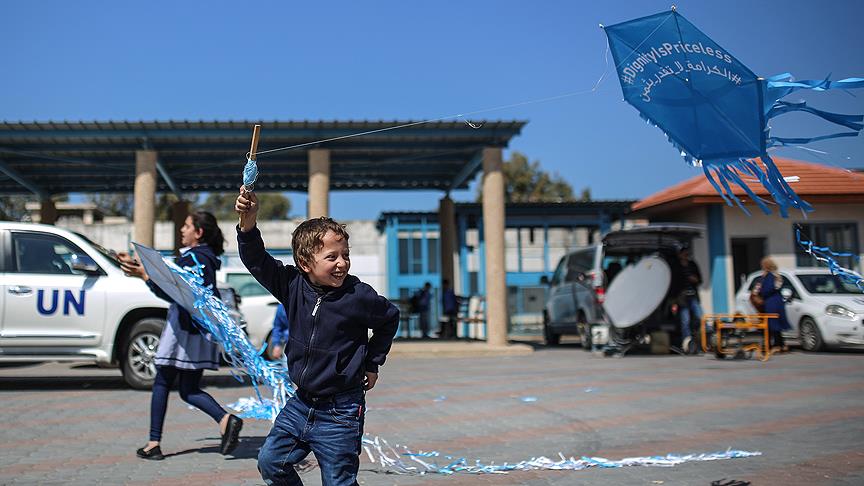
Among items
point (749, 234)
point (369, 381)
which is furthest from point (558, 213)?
point (369, 381)

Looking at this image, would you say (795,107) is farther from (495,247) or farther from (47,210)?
(47,210)

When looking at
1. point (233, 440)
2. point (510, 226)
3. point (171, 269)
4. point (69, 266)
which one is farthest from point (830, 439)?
point (510, 226)

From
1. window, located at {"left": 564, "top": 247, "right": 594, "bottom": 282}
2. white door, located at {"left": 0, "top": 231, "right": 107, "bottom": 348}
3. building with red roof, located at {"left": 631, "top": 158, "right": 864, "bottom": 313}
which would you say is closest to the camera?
white door, located at {"left": 0, "top": 231, "right": 107, "bottom": 348}

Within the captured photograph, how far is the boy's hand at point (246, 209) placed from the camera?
3.20 m

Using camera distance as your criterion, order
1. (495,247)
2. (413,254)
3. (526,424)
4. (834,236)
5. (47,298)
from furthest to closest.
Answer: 1. (413,254)
2. (834,236)
3. (495,247)
4. (47,298)
5. (526,424)

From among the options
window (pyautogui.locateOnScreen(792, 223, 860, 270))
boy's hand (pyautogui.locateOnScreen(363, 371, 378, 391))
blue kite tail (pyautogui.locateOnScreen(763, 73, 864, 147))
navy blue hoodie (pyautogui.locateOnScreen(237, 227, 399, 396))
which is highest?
window (pyautogui.locateOnScreen(792, 223, 860, 270))

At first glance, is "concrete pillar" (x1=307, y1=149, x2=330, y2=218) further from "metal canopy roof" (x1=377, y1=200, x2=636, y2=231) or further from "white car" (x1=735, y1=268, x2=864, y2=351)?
"white car" (x1=735, y1=268, x2=864, y2=351)

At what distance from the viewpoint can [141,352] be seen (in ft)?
30.1

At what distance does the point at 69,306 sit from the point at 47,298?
0.87 feet

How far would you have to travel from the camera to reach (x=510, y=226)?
75.5 ft

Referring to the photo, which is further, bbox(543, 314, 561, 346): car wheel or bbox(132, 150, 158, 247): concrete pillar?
bbox(543, 314, 561, 346): car wheel

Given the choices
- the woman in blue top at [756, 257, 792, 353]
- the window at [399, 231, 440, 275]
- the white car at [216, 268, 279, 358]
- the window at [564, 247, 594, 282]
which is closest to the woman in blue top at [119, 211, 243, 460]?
the white car at [216, 268, 279, 358]

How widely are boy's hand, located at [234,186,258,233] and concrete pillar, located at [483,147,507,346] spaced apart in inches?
485

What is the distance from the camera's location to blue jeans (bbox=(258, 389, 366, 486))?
3098 mm
